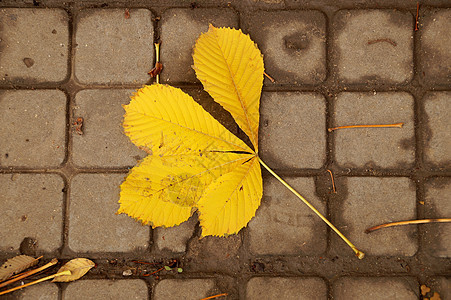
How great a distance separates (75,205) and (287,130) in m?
1.14

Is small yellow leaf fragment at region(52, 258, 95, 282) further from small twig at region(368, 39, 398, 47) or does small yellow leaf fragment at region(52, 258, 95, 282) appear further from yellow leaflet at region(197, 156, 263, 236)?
small twig at region(368, 39, 398, 47)

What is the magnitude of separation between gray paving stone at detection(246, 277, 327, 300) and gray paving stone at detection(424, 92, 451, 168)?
0.86 metres

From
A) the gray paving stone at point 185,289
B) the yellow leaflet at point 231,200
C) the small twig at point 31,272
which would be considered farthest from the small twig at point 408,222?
the small twig at point 31,272

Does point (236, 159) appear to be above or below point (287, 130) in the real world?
below

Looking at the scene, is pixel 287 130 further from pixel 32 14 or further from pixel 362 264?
pixel 32 14

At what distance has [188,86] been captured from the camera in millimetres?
1768

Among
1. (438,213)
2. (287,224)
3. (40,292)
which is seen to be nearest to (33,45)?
(40,292)

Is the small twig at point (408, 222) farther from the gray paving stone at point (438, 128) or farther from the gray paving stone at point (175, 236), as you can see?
the gray paving stone at point (175, 236)

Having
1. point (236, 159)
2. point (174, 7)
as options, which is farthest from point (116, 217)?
point (174, 7)

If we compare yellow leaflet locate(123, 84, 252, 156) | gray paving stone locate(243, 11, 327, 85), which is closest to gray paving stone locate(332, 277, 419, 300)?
yellow leaflet locate(123, 84, 252, 156)

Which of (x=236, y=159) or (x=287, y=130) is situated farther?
(x=287, y=130)

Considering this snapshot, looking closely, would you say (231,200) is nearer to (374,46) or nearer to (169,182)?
(169,182)

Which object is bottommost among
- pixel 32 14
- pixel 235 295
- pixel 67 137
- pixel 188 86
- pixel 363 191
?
pixel 235 295

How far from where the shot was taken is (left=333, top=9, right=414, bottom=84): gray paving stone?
69.7 inches
